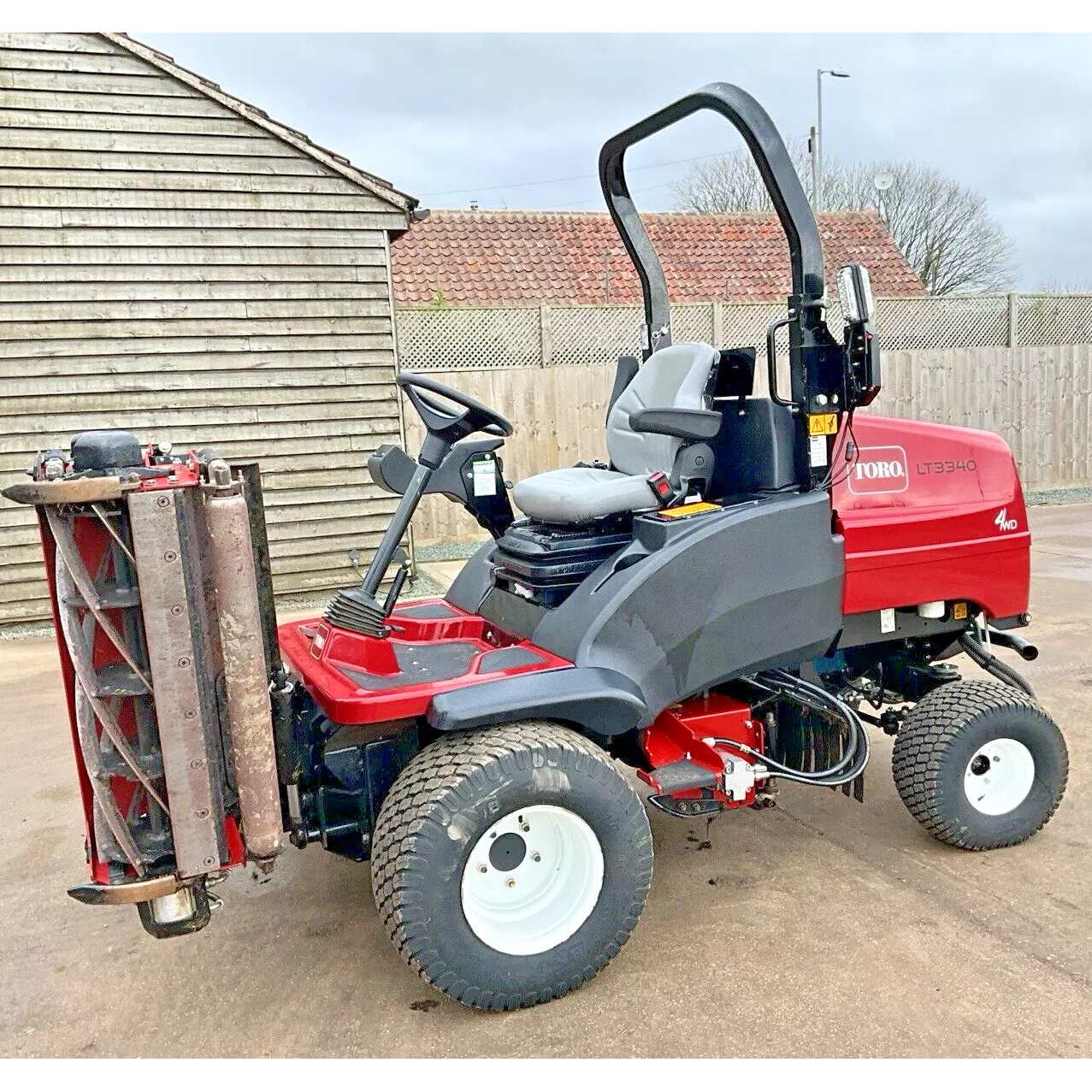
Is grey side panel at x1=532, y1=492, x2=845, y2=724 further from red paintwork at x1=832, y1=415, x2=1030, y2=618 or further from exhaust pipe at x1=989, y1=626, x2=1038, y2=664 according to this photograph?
exhaust pipe at x1=989, y1=626, x2=1038, y2=664

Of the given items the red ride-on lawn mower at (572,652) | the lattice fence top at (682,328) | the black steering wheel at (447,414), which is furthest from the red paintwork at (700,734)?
the lattice fence top at (682,328)

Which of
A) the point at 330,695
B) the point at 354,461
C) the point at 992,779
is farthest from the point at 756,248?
the point at 330,695

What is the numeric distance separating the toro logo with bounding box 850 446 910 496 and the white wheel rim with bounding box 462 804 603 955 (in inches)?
58.0

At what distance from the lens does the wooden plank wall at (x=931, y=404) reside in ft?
34.8

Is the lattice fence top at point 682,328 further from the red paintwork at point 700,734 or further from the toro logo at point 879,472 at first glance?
the red paintwork at point 700,734

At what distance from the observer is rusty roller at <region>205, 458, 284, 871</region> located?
237 centimetres

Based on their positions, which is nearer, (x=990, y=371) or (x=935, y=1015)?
(x=935, y=1015)

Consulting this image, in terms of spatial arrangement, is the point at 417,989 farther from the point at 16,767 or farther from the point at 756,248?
the point at 756,248

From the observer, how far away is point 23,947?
3133 mm

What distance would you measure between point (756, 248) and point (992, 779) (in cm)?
1386

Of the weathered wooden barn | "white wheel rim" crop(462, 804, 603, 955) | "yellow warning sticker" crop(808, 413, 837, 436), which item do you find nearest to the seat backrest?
"yellow warning sticker" crop(808, 413, 837, 436)

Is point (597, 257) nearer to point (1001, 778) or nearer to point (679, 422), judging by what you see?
point (679, 422)

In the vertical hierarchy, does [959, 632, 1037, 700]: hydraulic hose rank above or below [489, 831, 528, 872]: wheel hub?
above

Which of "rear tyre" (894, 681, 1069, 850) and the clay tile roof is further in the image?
the clay tile roof
